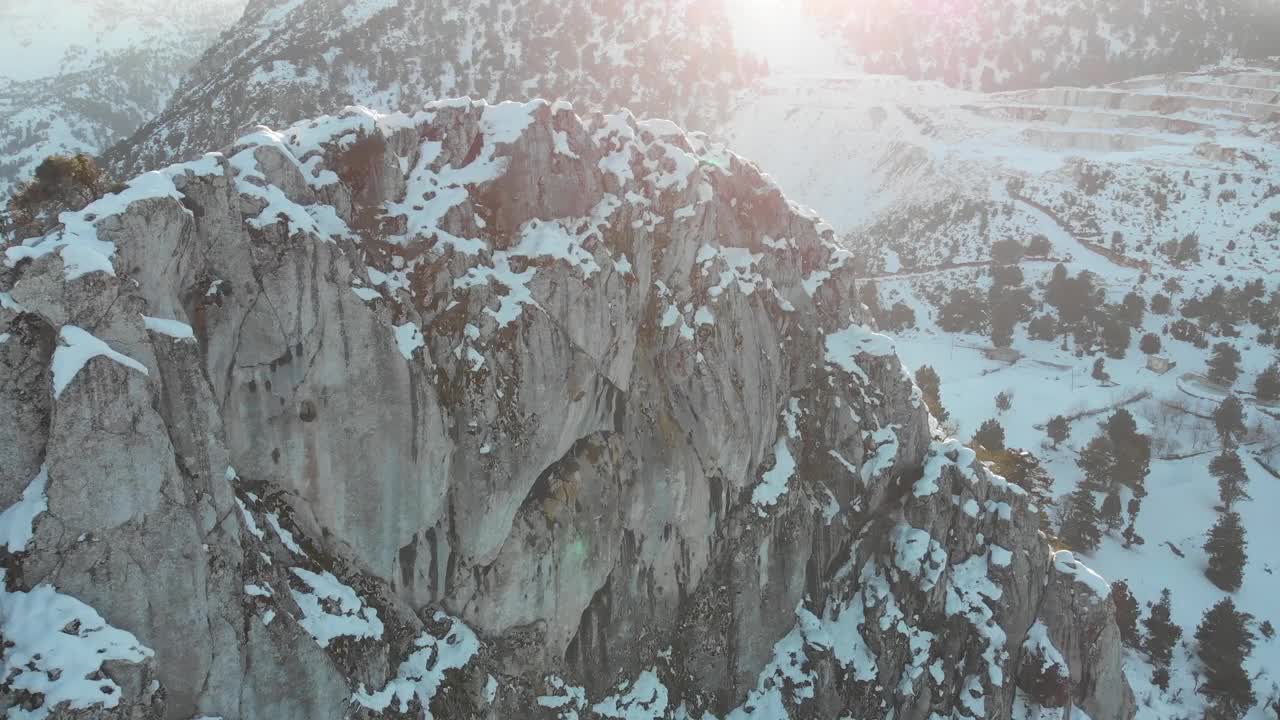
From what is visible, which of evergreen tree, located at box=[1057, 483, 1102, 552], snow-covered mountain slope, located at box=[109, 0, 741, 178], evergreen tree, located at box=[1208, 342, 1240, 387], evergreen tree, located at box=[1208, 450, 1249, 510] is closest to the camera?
evergreen tree, located at box=[1057, 483, 1102, 552]

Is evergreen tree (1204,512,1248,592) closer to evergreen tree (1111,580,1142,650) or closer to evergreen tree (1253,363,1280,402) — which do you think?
evergreen tree (1111,580,1142,650)

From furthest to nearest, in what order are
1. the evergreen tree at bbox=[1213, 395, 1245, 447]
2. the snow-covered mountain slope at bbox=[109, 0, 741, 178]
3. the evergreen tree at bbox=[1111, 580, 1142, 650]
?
the snow-covered mountain slope at bbox=[109, 0, 741, 178]
the evergreen tree at bbox=[1213, 395, 1245, 447]
the evergreen tree at bbox=[1111, 580, 1142, 650]

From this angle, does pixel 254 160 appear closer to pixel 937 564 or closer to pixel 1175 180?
pixel 937 564

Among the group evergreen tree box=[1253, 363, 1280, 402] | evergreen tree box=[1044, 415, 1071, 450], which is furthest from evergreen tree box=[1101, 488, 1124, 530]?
evergreen tree box=[1253, 363, 1280, 402]

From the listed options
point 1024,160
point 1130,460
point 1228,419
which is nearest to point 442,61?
point 1024,160

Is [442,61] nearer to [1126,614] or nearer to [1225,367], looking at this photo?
[1225,367]
